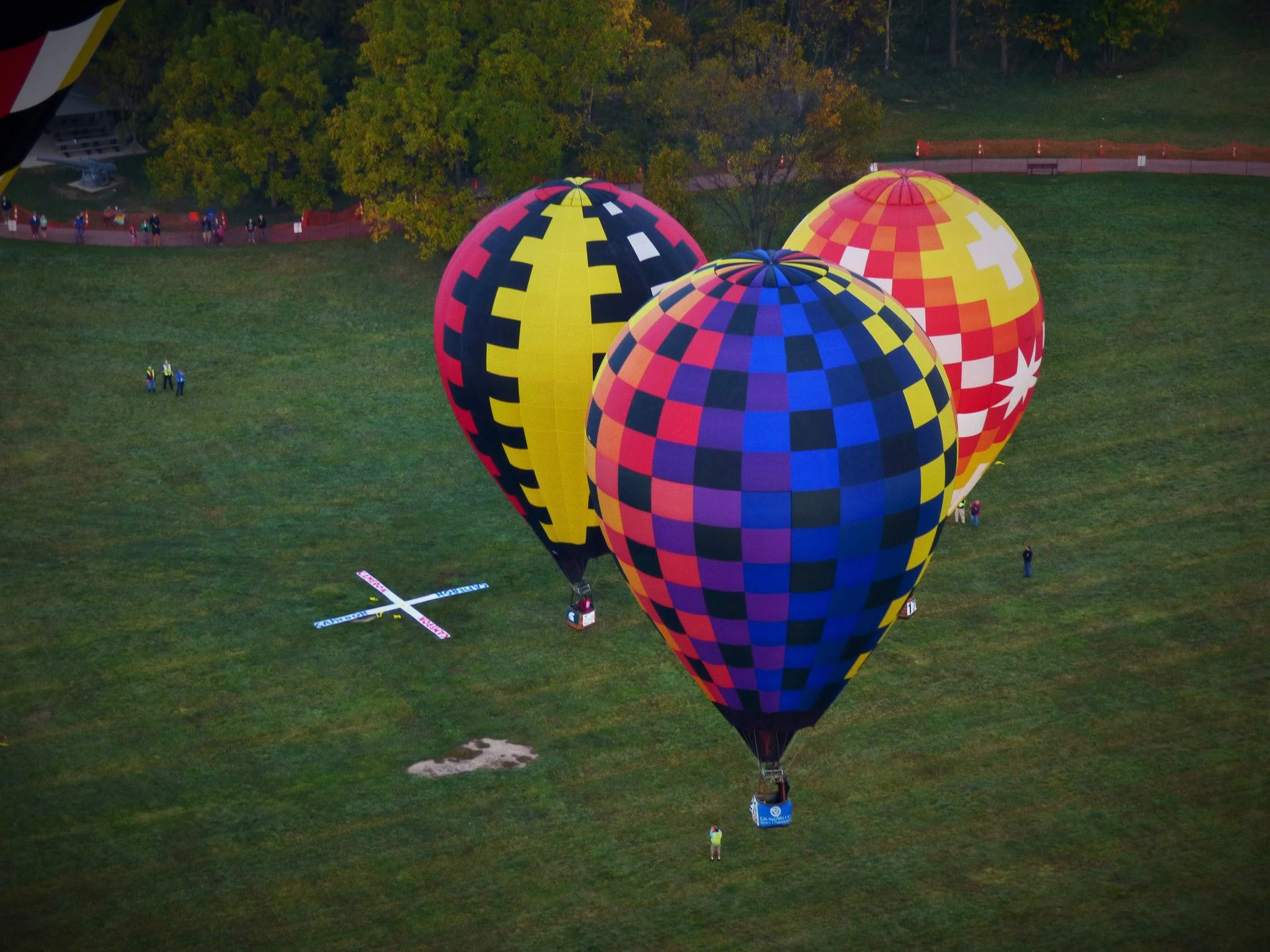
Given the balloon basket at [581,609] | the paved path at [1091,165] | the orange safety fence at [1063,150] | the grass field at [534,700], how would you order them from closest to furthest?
the grass field at [534,700] < the balloon basket at [581,609] < the paved path at [1091,165] < the orange safety fence at [1063,150]

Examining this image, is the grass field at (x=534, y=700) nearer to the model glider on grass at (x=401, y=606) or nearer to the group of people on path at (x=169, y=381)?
the model glider on grass at (x=401, y=606)

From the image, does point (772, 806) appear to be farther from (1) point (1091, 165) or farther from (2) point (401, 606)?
(1) point (1091, 165)

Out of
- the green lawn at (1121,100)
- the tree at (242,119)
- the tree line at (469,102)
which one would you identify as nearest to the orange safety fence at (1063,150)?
the green lawn at (1121,100)

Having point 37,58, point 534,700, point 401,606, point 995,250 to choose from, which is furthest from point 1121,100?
point 37,58

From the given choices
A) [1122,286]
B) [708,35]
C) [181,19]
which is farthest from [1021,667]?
[181,19]

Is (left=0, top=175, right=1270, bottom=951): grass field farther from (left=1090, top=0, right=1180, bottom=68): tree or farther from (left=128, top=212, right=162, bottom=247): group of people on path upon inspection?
(left=1090, top=0, right=1180, bottom=68): tree
